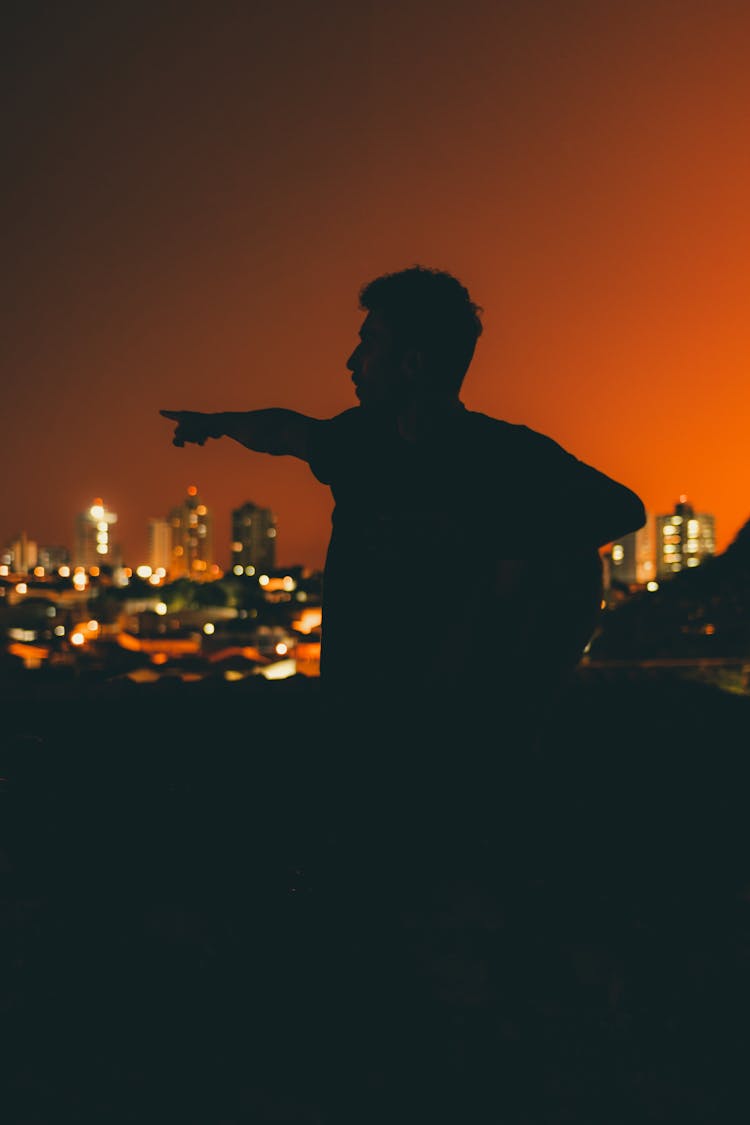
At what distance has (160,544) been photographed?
192m

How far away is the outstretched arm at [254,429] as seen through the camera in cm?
180

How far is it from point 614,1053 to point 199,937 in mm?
864

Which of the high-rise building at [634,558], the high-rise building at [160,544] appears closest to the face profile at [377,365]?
the high-rise building at [634,558]

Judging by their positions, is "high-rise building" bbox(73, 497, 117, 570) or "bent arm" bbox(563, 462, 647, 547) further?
"high-rise building" bbox(73, 497, 117, 570)

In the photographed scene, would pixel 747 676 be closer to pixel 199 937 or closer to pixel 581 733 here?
pixel 581 733

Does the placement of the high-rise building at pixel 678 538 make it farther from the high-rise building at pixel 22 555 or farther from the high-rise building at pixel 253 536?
the high-rise building at pixel 22 555

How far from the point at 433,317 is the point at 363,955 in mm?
1301

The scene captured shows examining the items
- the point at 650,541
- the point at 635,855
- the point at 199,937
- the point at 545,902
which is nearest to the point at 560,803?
the point at 635,855

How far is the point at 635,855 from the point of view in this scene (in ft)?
8.13

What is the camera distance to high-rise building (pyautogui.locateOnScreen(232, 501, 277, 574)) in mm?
173750

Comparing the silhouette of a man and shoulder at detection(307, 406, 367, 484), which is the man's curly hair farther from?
shoulder at detection(307, 406, 367, 484)

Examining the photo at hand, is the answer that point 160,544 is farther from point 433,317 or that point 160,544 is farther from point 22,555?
point 433,317

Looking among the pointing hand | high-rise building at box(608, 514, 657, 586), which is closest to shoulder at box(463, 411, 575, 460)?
the pointing hand

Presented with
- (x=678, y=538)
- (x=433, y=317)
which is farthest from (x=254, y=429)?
(x=678, y=538)
